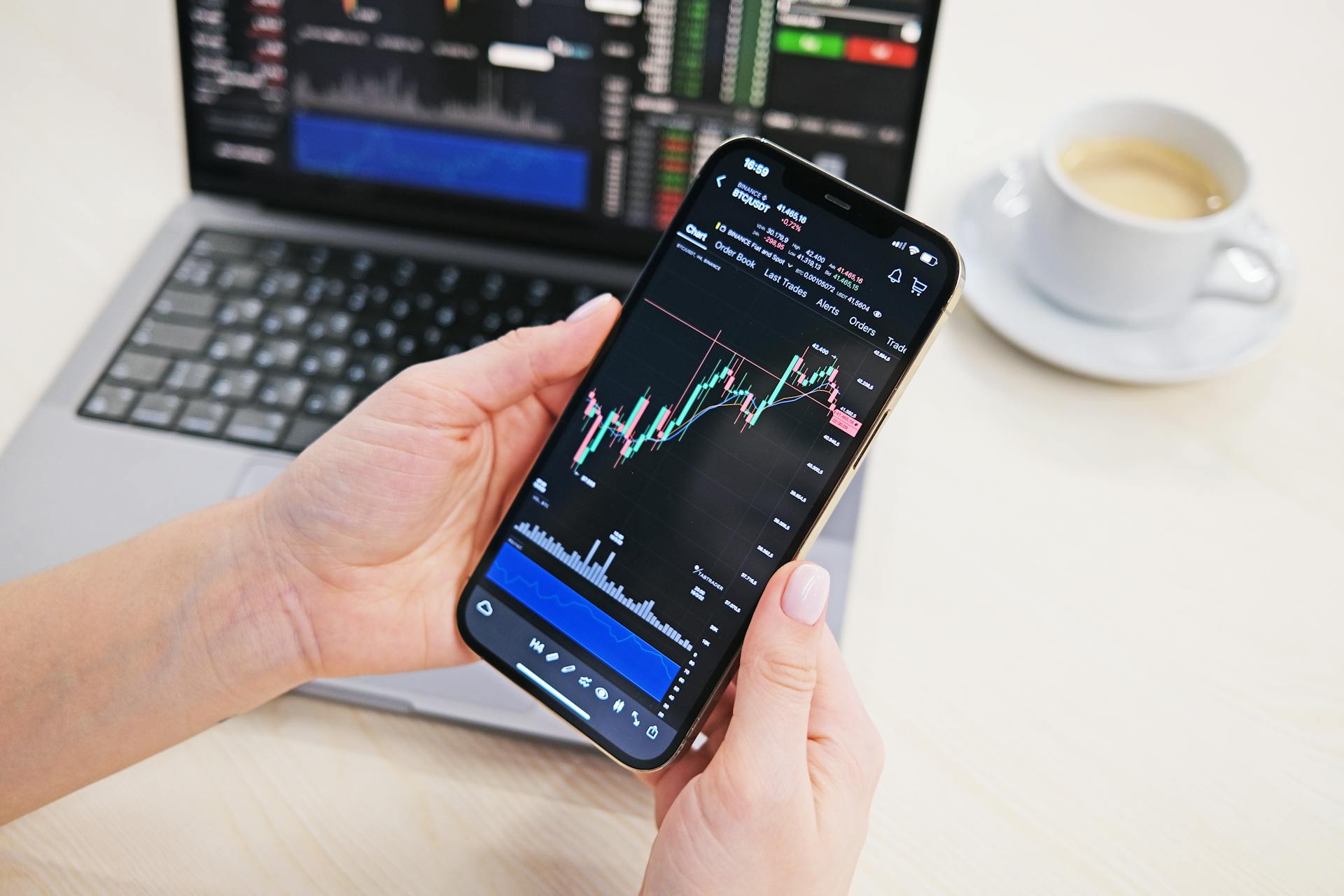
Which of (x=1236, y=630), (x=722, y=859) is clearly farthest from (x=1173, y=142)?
(x=722, y=859)

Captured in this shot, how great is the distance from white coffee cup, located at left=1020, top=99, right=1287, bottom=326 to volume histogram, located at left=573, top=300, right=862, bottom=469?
0.85 ft

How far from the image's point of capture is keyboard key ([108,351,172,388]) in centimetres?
65

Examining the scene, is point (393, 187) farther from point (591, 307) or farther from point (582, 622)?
point (582, 622)

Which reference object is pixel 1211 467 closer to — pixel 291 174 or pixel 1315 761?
pixel 1315 761

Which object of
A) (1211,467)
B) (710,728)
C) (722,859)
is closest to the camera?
(722,859)

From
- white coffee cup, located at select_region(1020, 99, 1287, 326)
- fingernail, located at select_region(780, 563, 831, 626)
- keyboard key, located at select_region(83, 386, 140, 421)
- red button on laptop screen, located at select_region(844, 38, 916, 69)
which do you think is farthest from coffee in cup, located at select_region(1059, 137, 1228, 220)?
keyboard key, located at select_region(83, 386, 140, 421)

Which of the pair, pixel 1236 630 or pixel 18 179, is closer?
pixel 1236 630

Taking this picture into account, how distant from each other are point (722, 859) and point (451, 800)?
152 millimetres

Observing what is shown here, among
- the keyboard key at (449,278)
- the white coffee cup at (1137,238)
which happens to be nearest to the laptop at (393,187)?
the keyboard key at (449,278)

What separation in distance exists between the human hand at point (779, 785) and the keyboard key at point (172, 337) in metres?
0.40

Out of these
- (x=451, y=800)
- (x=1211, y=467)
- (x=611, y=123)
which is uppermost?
(x=611, y=123)

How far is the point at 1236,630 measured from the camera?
1.96 ft

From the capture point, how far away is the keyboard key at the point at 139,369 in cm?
65

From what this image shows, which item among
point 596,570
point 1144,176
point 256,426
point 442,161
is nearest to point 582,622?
point 596,570
